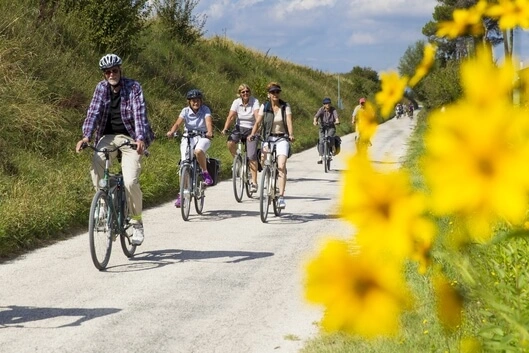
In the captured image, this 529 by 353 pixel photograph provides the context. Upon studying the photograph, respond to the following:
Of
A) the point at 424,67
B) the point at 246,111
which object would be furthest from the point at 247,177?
the point at 424,67

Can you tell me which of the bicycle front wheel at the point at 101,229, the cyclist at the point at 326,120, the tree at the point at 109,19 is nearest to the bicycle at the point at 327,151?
the cyclist at the point at 326,120

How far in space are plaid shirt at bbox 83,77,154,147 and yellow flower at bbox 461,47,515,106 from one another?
7107 mm

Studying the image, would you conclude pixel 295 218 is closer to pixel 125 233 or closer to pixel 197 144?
Answer: pixel 197 144

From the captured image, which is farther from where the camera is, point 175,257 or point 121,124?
point 175,257

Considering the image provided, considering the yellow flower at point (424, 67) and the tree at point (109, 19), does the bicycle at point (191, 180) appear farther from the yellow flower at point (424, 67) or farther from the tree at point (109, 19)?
the tree at point (109, 19)

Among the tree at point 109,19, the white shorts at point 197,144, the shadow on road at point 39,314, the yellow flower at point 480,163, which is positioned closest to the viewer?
the yellow flower at point 480,163

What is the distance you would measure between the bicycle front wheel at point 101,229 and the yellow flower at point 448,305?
21.6 ft

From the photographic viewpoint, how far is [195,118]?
444 inches

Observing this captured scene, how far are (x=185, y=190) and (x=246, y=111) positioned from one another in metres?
2.51

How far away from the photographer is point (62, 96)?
16.5 m

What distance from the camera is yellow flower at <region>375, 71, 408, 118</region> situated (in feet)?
2.57

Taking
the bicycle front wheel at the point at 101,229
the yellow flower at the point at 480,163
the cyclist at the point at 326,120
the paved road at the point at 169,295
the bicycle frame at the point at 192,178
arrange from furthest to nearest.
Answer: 1. the cyclist at the point at 326,120
2. the bicycle frame at the point at 192,178
3. the bicycle front wheel at the point at 101,229
4. the paved road at the point at 169,295
5. the yellow flower at the point at 480,163

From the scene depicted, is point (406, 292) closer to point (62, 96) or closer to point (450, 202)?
point (450, 202)

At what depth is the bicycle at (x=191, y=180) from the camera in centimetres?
1085
